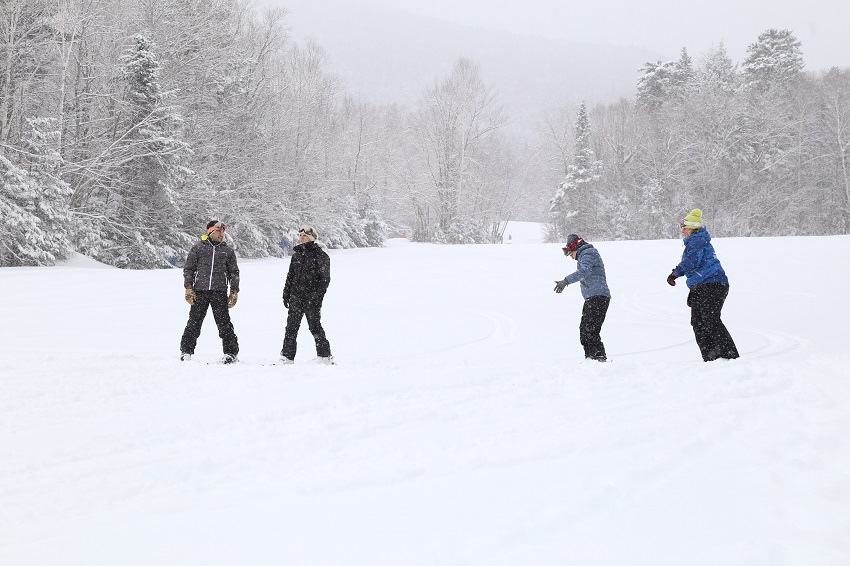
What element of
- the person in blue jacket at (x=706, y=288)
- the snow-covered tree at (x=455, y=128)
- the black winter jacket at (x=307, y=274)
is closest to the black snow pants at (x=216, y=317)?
the black winter jacket at (x=307, y=274)

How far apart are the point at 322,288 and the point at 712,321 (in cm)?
453

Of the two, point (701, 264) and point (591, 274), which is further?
point (591, 274)

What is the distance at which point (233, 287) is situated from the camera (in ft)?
24.9

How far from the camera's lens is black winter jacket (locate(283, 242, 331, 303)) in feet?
23.8

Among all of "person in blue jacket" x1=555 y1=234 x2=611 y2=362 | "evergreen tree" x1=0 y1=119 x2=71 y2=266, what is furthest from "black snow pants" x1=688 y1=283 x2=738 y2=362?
"evergreen tree" x1=0 y1=119 x2=71 y2=266

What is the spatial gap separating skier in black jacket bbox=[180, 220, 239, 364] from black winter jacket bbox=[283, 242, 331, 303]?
80 centimetres

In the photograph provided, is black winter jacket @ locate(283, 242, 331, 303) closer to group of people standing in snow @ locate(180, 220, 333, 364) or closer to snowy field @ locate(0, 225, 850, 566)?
group of people standing in snow @ locate(180, 220, 333, 364)

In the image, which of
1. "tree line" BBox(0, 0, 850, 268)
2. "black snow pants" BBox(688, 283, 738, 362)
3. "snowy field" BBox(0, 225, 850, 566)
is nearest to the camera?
"snowy field" BBox(0, 225, 850, 566)

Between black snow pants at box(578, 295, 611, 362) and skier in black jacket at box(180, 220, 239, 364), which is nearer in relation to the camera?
black snow pants at box(578, 295, 611, 362)

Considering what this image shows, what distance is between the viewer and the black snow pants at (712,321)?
6.77m

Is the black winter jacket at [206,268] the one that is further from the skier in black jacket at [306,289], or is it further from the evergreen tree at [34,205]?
the evergreen tree at [34,205]

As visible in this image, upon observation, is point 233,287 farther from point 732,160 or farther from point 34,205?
point 732,160

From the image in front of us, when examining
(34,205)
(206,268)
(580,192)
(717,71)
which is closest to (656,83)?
(717,71)

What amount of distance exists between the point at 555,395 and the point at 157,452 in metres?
3.06
